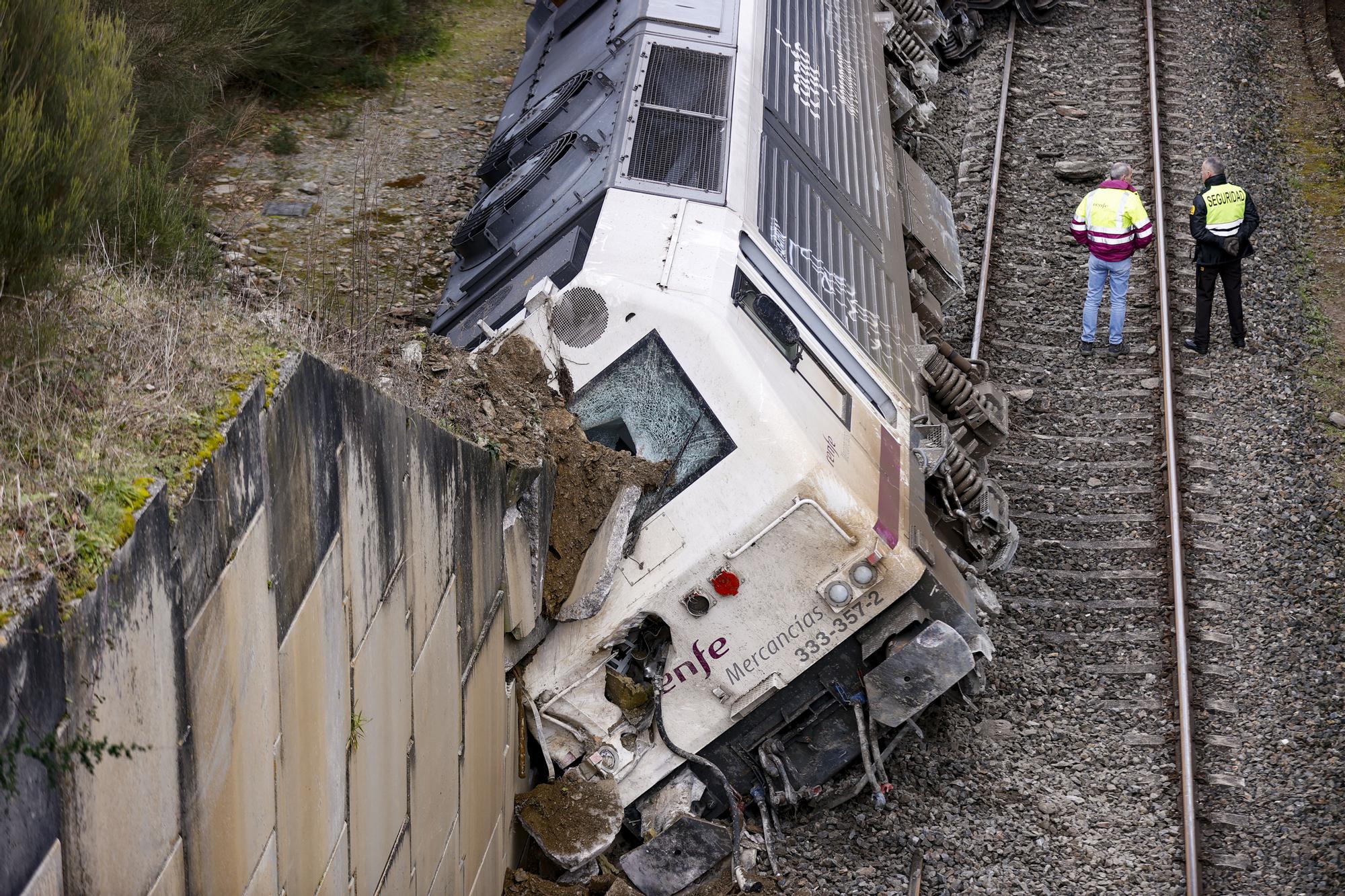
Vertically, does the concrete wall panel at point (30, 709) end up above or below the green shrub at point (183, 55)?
above

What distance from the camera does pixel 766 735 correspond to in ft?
21.9

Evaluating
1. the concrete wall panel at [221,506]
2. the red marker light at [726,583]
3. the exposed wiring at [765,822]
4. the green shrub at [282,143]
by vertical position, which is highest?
the concrete wall panel at [221,506]

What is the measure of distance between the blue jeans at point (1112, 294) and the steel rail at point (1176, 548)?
37 centimetres

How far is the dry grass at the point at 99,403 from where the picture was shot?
8.93ft

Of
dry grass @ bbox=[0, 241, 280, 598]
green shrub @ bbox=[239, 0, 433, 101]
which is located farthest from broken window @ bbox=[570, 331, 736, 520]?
green shrub @ bbox=[239, 0, 433, 101]

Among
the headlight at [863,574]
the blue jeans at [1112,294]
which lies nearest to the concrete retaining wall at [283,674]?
the headlight at [863,574]

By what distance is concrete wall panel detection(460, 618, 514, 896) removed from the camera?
5641 mm

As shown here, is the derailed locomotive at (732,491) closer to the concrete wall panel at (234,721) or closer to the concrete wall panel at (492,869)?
the concrete wall panel at (492,869)

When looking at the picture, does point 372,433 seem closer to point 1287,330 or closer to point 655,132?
point 655,132

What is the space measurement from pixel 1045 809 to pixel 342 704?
13.3 feet

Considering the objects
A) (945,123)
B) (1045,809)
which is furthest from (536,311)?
(945,123)

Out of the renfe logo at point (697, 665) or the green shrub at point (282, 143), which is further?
the green shrub at point (282, 143)

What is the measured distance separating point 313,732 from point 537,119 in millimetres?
6283

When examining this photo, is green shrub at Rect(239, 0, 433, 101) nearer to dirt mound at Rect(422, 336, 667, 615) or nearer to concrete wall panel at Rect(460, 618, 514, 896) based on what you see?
dirt mound at Rect(422, 336, 667, 615)
